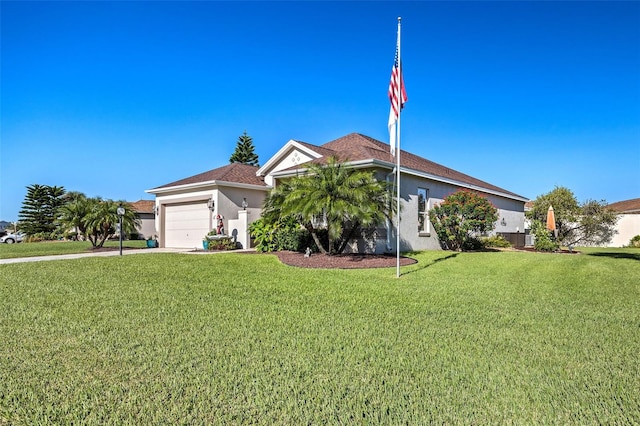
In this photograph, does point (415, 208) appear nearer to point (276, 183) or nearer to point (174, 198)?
point (276, 183)

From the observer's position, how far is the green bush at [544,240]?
56.3 feet

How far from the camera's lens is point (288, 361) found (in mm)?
3426

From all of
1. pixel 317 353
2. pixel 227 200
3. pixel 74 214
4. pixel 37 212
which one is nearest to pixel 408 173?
pixel 227 200

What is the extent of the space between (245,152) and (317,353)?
44.8 m

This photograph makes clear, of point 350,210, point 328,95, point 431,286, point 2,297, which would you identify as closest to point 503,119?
point 328,95

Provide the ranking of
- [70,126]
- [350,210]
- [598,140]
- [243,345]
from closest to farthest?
[243,345] < [350,210] < [70,126] < [598,140]

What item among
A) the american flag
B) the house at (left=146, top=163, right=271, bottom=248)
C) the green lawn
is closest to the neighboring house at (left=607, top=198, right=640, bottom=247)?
the american flag

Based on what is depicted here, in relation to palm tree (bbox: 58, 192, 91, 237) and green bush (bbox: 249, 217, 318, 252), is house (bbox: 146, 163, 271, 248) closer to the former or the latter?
green bush (bbox: 249, 217, 318, 252)

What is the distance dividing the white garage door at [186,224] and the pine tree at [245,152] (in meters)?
27.2

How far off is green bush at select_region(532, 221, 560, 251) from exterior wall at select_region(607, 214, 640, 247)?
872cm

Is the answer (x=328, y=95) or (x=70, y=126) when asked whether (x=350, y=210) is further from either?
(x=70, y=126)

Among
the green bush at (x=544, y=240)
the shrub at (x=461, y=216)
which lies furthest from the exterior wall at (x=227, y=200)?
the green bush at (x=544, y=240)

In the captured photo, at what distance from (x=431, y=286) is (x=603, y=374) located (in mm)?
4220

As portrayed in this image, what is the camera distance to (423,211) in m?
16.0
